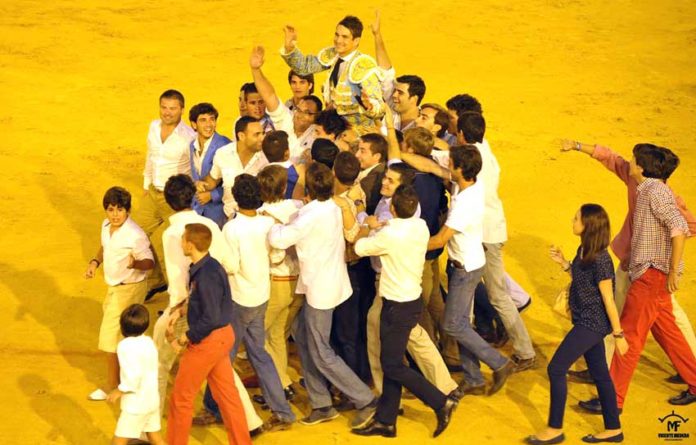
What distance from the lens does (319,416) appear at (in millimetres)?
10508

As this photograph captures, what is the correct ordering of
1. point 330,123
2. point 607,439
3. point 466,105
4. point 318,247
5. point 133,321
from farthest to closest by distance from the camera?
point 466,105, point 330,123, point 607,439, point 318,247, point 133,321

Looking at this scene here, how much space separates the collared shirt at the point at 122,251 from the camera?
1041 centimetres

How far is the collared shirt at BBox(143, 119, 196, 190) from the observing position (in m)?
12.3

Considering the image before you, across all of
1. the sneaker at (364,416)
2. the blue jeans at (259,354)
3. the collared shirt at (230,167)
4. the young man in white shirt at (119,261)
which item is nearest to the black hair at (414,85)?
the collared shirt at (230,167)

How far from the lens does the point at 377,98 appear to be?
11531mm

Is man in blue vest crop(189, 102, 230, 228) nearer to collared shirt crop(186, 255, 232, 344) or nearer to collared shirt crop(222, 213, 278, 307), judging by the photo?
collared shirt crop(222, 213, 278, 307)

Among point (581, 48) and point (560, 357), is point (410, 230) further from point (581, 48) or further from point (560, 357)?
point (581, 48)

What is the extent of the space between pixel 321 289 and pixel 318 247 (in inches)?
14.4

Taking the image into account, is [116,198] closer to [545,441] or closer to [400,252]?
[400,252]

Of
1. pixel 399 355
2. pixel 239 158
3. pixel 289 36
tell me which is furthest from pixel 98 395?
pixel 289 36

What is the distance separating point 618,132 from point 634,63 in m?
3.38

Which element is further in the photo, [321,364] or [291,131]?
[291,131]

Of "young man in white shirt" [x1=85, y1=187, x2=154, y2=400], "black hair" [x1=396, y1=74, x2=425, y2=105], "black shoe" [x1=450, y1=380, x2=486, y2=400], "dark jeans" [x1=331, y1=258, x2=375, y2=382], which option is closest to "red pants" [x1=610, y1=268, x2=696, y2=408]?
"black shoe" [x1=450, y1=380, x2=486, y2=400]

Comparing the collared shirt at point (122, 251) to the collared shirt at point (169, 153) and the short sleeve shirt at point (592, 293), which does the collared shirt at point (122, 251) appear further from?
the short sleeve shirt at point (592, 293)
